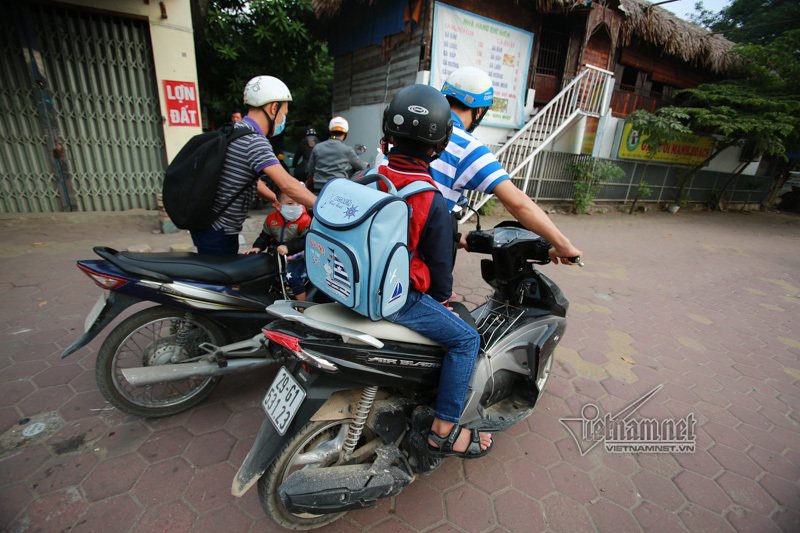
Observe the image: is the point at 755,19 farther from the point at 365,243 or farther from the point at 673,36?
the point at 365,243

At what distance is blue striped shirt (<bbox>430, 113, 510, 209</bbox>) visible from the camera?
173cm

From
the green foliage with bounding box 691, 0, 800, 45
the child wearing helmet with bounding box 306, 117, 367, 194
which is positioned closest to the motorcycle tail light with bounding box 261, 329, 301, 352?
the child wearing helmet with bounding box 306, 117, 367, 194

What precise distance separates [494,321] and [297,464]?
1329 millimetres

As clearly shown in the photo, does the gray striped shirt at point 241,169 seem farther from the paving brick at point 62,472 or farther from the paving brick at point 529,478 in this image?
→ the paving brick at point 529,478

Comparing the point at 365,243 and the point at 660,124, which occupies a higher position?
the point at 660,124

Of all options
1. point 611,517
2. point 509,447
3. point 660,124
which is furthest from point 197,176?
point 660,124

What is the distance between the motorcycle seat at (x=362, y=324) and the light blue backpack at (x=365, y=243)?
0.12 meters

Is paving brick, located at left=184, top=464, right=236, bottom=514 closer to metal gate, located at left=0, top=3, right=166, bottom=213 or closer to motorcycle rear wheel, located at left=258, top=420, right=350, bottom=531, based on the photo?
motorcycle rear wheel, located at left=258, top=420, right=350, bottom=531

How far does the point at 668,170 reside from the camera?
42.2ft

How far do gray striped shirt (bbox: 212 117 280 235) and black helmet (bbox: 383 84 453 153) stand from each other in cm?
93

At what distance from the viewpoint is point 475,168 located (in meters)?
1.74

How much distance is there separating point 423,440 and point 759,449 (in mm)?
2271

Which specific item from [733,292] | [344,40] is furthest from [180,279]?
[344,40]

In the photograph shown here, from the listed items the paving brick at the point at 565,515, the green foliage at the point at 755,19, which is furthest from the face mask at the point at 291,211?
the green foliage at the point at 755,19
